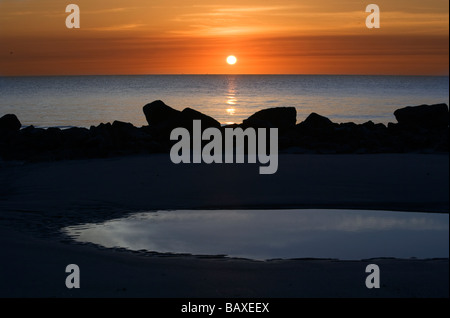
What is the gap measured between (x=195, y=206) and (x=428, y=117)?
1776 centimetres

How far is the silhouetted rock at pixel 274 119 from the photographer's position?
2470 cm

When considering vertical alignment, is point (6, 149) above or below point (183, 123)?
below

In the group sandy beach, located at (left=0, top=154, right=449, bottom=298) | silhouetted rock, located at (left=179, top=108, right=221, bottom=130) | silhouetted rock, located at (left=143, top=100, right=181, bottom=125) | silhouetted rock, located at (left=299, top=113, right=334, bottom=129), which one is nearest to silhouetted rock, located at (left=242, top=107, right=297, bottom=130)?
silhouetted rock, located at (left=299, top=113, right=334, bottom=129)

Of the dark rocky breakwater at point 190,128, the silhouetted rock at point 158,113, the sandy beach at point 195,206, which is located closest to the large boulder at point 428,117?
the dark rocky breakwater at point 190,128

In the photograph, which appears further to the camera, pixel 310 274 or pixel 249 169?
pixel 249 169

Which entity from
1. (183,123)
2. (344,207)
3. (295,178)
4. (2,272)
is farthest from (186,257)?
(183,123)

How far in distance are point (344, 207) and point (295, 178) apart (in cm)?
277

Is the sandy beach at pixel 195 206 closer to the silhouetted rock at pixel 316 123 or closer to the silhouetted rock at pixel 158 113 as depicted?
the silhouetted rock at pixel 316 123

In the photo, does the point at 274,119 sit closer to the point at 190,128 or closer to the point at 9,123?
the point at 190,128

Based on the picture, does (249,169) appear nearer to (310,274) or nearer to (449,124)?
(310,274)

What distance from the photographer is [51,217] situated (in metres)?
10.9

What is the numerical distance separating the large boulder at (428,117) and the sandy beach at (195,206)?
8542 millimetres

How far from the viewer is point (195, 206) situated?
12.2 meters

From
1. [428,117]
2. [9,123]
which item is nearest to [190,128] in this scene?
[9,123]
